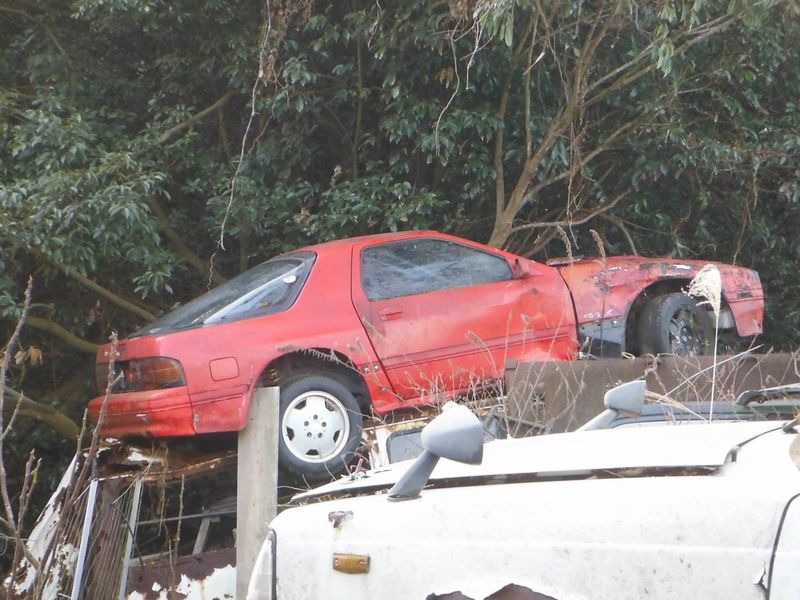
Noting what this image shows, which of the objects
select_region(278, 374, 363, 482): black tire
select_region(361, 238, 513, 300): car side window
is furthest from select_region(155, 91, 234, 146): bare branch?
select_region(278, 374, 363, 482): black tire

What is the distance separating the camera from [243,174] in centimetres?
1024

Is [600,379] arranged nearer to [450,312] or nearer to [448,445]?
[450,312]

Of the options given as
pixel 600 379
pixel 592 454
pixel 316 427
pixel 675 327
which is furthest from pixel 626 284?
pixel 592 454

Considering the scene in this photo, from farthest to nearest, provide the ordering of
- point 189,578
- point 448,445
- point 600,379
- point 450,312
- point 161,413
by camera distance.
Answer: point 450,312, point 161,413, point 600,379, point 189,578, point 448,445

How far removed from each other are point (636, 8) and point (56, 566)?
6510mm

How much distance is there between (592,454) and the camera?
8.38 feet

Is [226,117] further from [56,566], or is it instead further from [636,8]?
[56,566]

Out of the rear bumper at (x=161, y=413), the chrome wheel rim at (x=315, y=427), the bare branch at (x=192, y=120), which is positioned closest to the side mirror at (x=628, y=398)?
the chrome wheel rim at (x=315, y=427)

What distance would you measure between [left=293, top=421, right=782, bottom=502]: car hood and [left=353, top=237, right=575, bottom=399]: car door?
422 centimetres

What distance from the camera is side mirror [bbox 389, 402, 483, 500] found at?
2.45 m

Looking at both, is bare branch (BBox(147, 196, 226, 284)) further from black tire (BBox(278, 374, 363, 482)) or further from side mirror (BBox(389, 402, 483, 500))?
side mirror (BBox(389, 402, 483, 500))

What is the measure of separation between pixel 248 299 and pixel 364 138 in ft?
13.2

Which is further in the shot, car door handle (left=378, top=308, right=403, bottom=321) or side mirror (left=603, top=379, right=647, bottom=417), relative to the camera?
car door handle (left=378, top=308, right=403, bottom=321)

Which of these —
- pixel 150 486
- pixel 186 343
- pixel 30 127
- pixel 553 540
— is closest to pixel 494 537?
pixel 553 540
